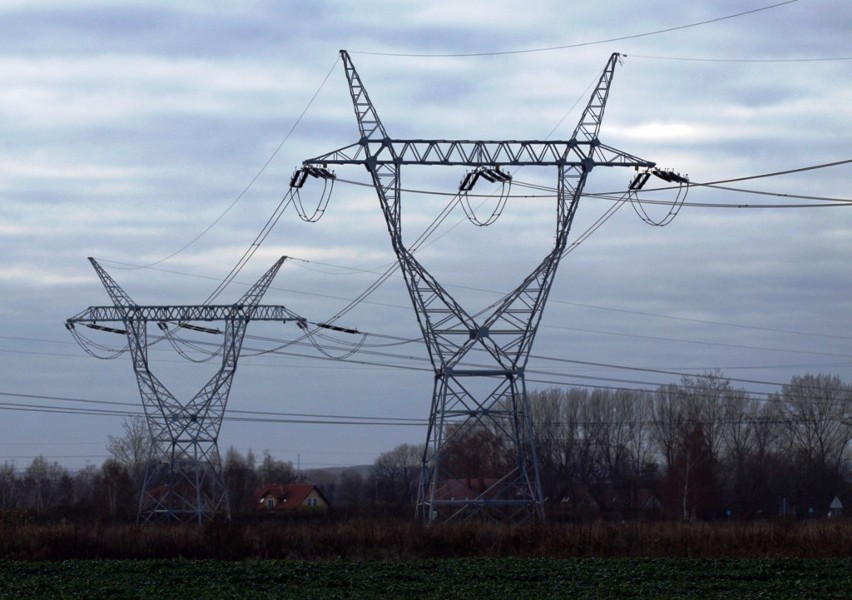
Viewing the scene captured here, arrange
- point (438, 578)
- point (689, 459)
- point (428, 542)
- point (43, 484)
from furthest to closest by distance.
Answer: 1. point (43, 484)
2. point (689, 459)
3. point (428, 542)
4. point (438, 578)

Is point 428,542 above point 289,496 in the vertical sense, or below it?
below

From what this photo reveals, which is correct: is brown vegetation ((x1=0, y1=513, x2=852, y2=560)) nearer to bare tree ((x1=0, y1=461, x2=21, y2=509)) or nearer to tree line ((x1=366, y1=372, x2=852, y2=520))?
tree line ((x1=366, y1=372, x2=852, y2=520))

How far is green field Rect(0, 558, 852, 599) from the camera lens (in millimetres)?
26609

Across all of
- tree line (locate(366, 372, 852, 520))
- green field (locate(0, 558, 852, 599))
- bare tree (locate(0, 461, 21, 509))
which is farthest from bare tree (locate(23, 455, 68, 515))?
green field (locate(0, 558, 852, 599))

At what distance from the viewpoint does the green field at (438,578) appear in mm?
26609

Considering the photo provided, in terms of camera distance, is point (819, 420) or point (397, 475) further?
point (397, 475)

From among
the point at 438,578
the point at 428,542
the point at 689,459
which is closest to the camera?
the point at 438,578

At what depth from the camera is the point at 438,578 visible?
97.8ft

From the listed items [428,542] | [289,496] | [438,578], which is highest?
[289,496]

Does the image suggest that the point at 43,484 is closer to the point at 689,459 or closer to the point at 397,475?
the point at 397,475

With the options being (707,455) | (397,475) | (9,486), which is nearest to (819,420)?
(707,455)

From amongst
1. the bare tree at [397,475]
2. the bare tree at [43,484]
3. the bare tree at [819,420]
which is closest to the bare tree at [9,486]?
the bare tree at [43,484]

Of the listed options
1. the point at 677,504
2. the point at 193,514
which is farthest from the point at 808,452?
the point at 193,514

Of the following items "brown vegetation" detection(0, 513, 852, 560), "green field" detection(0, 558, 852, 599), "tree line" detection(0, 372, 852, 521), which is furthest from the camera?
"tree line" detection(0, 372, 852, 521)
